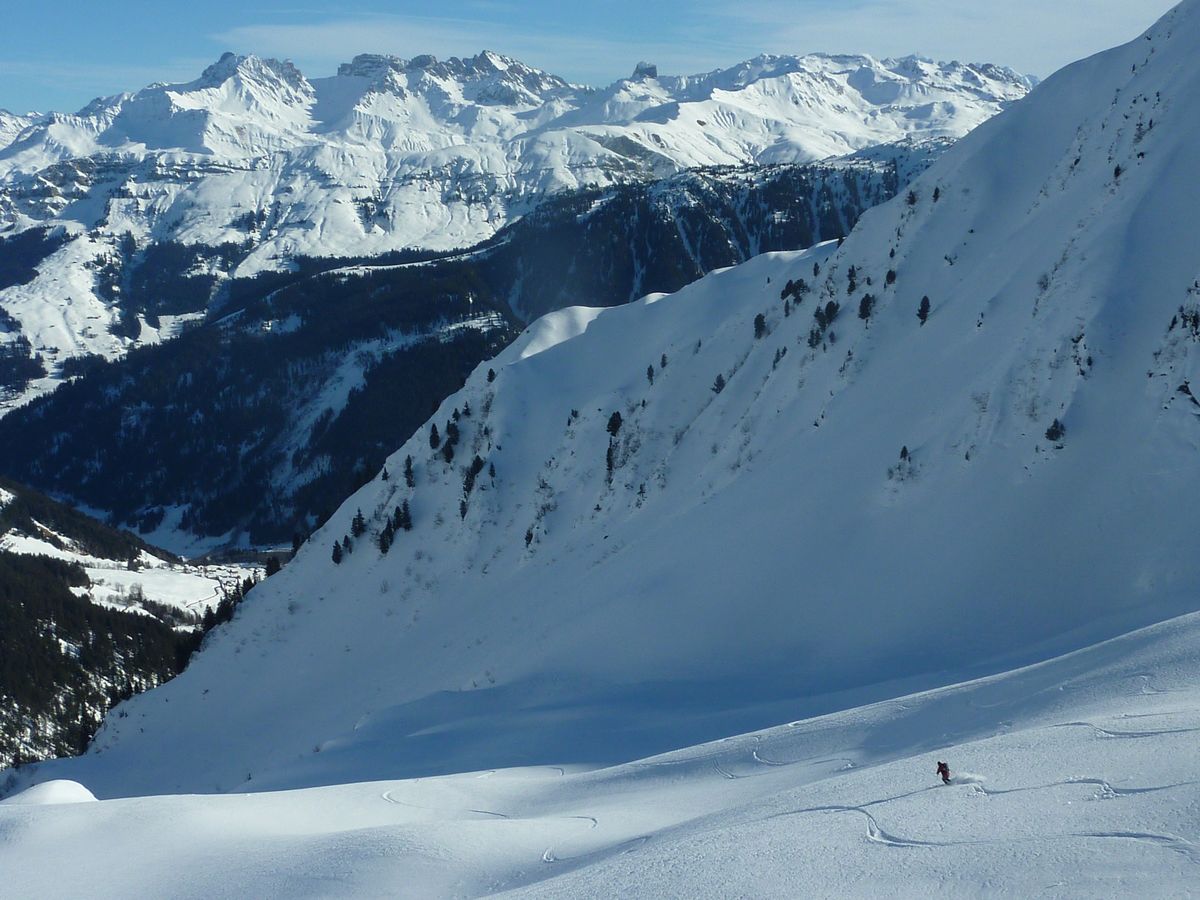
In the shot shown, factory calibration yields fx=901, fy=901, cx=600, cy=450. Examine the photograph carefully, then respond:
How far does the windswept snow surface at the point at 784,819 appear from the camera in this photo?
1096 cm

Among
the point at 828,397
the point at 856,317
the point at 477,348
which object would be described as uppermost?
the point at 477,348

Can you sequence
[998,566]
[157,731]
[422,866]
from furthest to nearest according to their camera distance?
[157,731] → [998,566] → [422,866]

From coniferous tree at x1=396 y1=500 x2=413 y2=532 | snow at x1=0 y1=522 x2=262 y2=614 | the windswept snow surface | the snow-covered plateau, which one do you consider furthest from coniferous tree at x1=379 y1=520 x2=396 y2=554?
snow at x1=0 y1=522 x2=262 y2=614

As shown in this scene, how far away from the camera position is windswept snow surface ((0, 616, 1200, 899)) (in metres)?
11.0

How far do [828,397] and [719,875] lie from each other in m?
35.2

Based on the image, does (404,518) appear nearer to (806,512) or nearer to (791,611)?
(806,512)

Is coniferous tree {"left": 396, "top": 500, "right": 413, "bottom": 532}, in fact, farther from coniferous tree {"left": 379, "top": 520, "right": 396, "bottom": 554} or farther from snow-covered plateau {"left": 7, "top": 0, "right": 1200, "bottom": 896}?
coniferous tree {"left": 379, "top": 520, "right": 396, "bottom": 554}

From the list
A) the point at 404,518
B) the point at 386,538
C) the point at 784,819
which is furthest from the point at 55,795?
the point at 404,518

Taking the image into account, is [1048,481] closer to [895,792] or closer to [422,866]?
[895,792]

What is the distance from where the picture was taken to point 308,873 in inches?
614

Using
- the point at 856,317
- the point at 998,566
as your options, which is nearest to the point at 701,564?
the point at 998,566

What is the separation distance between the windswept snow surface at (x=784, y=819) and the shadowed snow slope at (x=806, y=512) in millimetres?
4445

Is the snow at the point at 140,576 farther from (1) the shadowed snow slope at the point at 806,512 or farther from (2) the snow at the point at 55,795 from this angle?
(2) the snow at the point at 55,795

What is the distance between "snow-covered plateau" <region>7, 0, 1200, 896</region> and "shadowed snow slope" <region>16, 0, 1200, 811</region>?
20cm
